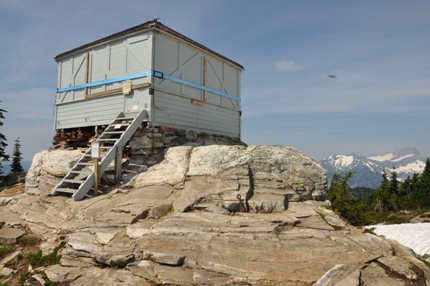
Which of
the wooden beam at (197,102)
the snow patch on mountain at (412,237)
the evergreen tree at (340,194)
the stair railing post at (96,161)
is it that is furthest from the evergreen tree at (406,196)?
the stair railing post at (96,161)

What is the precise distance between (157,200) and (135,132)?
16.5ft

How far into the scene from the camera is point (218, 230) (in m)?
7.57

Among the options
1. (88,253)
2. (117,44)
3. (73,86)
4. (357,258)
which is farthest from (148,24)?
(357,258)

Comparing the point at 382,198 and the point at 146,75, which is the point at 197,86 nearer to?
the point at 146,75

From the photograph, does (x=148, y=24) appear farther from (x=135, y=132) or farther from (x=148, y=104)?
(x=135, y=132)

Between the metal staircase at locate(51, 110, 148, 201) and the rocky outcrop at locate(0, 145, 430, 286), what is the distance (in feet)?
1.78

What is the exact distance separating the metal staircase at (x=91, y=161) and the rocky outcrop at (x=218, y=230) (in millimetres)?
541

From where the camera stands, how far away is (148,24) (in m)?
14.3

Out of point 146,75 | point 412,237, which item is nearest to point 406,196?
point 412,237

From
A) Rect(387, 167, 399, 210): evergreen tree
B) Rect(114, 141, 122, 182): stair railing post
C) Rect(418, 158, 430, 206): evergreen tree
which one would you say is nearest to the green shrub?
Rect(114, 141, 122, 182): stair railing post

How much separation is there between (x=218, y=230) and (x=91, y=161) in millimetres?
8559

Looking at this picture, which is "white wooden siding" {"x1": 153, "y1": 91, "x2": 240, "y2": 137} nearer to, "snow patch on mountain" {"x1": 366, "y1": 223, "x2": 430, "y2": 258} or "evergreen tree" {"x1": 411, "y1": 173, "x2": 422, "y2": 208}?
"snow patch on mountain" {"x1": 366, "y1": 223, "x2": 430, "y2": 258}

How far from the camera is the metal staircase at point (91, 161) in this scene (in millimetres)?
11461

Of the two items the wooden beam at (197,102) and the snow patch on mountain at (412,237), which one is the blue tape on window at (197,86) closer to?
the wooden beam at (197,102)
